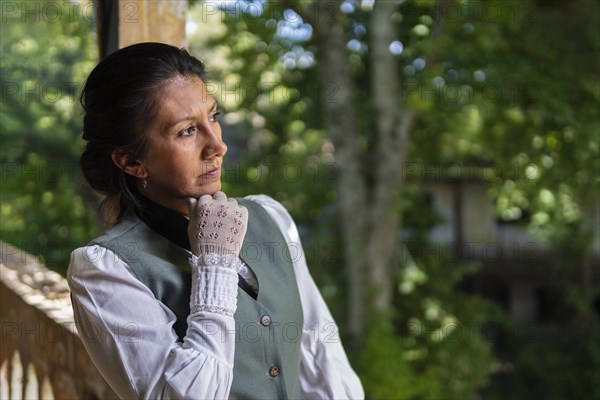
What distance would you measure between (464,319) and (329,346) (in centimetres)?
717

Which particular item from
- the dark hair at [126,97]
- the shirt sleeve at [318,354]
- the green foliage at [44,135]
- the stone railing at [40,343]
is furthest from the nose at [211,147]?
the green foliage at [44,135]

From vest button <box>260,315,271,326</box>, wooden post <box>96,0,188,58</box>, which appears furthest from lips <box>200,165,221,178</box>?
wooden post <box>96,0,188,58</box>

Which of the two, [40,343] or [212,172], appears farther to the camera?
[40,343]

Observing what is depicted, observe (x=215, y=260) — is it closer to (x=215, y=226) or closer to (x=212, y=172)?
(x=215, y=226)

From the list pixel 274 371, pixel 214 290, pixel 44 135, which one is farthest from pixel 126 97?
pixel 44 135

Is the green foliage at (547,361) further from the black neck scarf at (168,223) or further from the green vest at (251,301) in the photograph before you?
the black neck scarf at (168,223)

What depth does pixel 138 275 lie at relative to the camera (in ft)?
4.08

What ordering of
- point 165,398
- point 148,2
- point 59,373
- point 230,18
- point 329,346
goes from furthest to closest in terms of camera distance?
point 230,18, point 59,373, point 148,2, point 329,346, point 165,398

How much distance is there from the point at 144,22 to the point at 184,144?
574 mm

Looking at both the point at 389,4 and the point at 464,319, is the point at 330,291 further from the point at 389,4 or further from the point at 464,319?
the point at 389,4

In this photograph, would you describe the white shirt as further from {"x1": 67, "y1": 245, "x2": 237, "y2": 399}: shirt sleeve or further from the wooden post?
the wooden post

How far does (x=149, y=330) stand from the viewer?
119 centimetres

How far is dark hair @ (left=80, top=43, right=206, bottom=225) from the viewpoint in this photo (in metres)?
1.28

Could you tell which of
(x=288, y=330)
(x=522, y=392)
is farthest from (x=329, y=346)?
(x=522, y=392)
